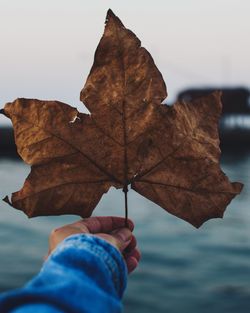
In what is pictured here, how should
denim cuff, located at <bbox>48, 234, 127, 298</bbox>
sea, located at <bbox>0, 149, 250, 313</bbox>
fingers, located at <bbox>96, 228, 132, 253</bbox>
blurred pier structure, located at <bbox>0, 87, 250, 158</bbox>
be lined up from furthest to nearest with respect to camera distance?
blurred pier structure, located at <bbox>0, 87, 250, 158</bbox>
sea, located at <bbox>0, 149, 250, 313</bbox>
fingers, located at <bbox>96, 228, 132, 253</bbox>
denim cuff, located at <bbox>48, 234, 127, 298</bbox>

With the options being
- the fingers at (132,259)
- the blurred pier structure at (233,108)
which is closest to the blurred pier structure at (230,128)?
the blurred pier structure at (233,108)

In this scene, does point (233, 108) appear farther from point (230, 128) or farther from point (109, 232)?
point (109, 232)

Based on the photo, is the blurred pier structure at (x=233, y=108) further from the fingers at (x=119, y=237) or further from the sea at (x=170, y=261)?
the fingers at (x=119, y=237)

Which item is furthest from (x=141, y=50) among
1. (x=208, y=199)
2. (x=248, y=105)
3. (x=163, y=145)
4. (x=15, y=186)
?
(x=248, y=105)

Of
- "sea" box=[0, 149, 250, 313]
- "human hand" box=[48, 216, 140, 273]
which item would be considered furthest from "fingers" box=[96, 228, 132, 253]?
"sea" box=[0, 149, 250, 313]

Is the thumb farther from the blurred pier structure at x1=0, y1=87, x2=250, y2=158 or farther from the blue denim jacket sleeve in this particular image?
the blurred pier structure at x1=0, y1=87, x2=250, y2=158

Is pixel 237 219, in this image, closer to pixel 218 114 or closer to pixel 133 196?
pixel 133 196

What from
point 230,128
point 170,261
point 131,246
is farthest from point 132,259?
point 230,128
